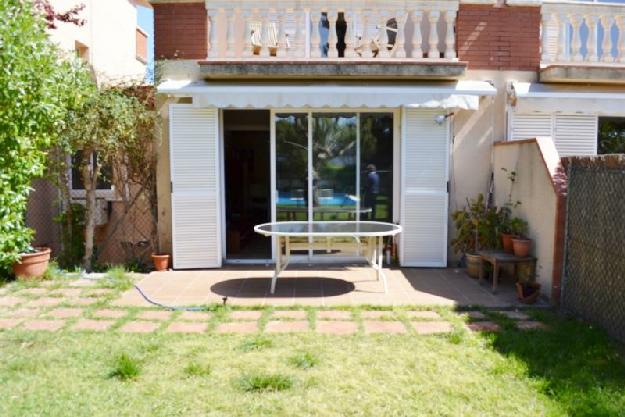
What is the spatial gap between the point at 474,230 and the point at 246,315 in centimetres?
585

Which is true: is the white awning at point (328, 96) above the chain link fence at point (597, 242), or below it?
above

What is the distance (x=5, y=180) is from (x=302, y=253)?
7178mm

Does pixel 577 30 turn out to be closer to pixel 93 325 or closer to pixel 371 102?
pixel 371 102

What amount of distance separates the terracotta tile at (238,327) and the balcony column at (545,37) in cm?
926

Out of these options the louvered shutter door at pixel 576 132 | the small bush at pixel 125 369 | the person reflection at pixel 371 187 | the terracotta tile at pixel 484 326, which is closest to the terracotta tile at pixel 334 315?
the terracotta tile at pixel 484 326

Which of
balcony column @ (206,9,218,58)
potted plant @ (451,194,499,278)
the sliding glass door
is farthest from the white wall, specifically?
potted plant @ (451,194,499,278)

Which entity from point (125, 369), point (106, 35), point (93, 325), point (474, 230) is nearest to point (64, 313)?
point (93, 325)

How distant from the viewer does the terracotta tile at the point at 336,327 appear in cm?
755

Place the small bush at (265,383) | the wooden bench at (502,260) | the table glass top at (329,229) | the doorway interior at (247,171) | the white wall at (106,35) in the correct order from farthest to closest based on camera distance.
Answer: the doorway interior at (247,171) < the white wall at (106,35) < the wooden bench at (502,260) < the table glass top at (329,229) < the small bush at (265,383)

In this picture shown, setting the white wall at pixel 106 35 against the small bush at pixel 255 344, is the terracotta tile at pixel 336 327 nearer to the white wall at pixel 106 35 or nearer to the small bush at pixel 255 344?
the small bush at pixel 255 344

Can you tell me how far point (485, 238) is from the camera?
1145cm

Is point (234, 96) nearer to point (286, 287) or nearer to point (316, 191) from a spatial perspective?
point (316, 191)

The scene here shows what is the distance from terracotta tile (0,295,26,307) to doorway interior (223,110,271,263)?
21.8ft

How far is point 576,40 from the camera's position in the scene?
12.4 m
